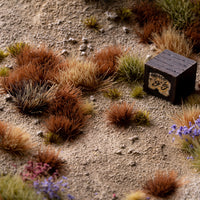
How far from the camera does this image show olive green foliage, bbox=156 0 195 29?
7.01 m

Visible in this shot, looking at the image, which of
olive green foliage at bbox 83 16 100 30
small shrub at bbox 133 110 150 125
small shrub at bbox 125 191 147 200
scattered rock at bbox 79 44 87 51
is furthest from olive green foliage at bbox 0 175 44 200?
olive green foliage at bbox 83 16 100 30

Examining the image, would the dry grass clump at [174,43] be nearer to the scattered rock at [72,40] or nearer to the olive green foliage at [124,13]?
the olive green foliage at [124,13]

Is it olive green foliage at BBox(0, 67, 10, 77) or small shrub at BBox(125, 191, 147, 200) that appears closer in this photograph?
small shrub at BBox(125, 191, 147, 200)

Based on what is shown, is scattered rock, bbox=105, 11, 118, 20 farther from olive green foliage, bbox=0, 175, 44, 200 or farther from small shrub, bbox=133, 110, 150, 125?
olive green foliage, bbox=0, 175, 44, 200

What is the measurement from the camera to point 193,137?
4828mm

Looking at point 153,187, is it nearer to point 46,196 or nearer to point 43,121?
point 46,196

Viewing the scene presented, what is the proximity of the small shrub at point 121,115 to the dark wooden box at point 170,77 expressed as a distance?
2.08ft

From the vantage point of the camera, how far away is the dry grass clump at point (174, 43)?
6.58 meters

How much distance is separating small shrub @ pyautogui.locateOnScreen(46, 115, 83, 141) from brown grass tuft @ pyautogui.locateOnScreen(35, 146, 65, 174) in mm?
462

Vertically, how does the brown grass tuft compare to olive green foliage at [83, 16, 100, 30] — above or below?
below

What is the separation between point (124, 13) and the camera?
24.3ft

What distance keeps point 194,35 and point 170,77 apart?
1587 millimetres

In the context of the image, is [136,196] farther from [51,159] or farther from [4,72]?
[4,72]

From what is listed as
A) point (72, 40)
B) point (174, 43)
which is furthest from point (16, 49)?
point (174, 43)
